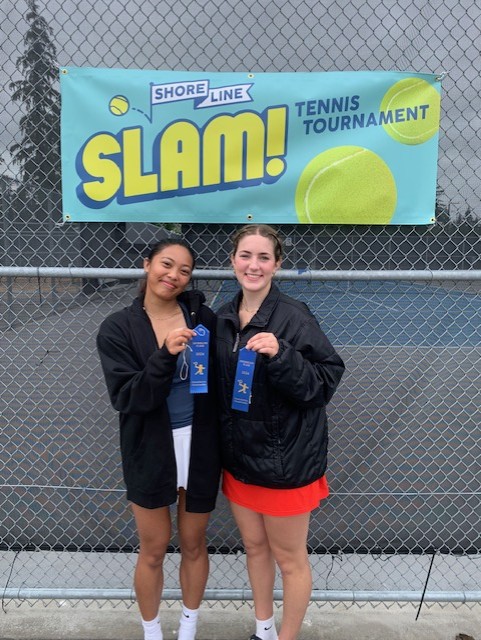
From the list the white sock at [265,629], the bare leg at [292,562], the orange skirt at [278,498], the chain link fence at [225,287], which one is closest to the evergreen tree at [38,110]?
the chain link fence at [225,287]

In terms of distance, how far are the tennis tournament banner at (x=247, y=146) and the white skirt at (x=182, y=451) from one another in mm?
1049

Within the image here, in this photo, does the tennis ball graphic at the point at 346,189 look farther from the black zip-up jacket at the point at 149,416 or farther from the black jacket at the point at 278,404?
the black zip-up jacket at the point at 149,416

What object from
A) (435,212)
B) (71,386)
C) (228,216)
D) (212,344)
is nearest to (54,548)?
(212,344)

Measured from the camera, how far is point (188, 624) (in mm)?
2264

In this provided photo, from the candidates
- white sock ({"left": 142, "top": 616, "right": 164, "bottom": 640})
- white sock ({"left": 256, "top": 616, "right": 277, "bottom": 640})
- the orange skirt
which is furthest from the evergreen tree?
white sock ({"left": 256, "top": 616, "right": 277, "bottom": 640})

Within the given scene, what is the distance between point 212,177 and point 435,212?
1140 millimetres

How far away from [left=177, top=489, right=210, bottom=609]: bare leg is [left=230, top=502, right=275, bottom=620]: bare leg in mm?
167

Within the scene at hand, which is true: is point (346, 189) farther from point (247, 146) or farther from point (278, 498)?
point (278, 498)

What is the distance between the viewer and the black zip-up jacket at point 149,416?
6.17ft

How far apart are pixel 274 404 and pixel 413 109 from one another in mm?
1615

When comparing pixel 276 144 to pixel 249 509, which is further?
pixel 276 144

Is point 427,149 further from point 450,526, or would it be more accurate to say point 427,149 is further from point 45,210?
point 450,526

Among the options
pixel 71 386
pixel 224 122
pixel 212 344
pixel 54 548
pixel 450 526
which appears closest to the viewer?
pixel 212 344

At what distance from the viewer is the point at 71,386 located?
22.7 ft
